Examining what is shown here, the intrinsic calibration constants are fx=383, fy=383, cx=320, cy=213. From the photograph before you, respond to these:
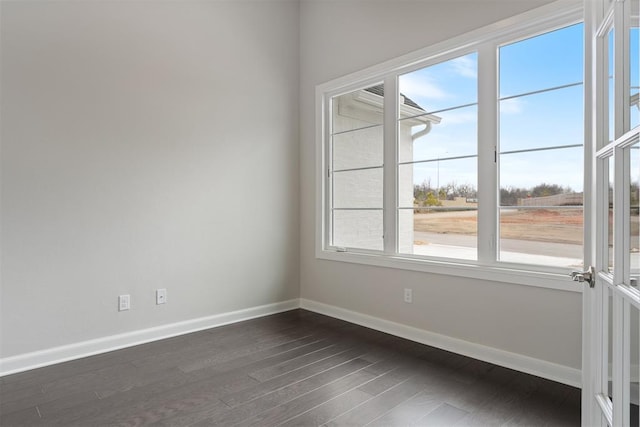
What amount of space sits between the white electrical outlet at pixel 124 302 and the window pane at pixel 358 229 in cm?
191

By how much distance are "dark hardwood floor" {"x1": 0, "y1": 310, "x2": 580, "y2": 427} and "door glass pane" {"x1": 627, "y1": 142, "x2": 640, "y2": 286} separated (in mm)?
1250

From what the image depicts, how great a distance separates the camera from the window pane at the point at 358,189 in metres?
3.49

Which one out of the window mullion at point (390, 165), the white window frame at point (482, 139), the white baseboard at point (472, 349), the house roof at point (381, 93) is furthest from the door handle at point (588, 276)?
the house roof at point (381, 93)

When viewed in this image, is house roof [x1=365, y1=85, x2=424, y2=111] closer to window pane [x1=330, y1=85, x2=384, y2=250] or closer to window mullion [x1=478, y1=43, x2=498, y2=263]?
window pane [x1=330, y1=85, x2=384, y2=250]

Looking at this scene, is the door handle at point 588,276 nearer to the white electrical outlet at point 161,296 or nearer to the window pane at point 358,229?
the window pane at point 358,229

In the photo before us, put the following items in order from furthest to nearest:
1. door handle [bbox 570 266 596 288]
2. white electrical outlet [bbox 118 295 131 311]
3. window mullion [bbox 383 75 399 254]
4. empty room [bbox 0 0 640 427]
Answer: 1. window mullion [bbox 383 75 399 254]
2. white electrical outlet [bbox 118 295 131 311]
3. empty room [bbox 0 0 640 427]
4. door handle [bbox 570 266 596 288]

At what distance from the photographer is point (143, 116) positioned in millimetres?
3051

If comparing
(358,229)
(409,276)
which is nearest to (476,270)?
(409,276)

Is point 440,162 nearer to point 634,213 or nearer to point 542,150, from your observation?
point 542,150

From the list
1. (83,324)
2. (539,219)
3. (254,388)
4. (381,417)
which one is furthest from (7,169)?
(539,219)

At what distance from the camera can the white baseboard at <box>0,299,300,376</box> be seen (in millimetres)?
2525

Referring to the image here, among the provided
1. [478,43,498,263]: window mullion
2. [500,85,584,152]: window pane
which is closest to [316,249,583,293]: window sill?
[478,43,498,263]: window mullion

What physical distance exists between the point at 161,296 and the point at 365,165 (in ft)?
6.97

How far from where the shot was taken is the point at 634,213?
0.99 meters
